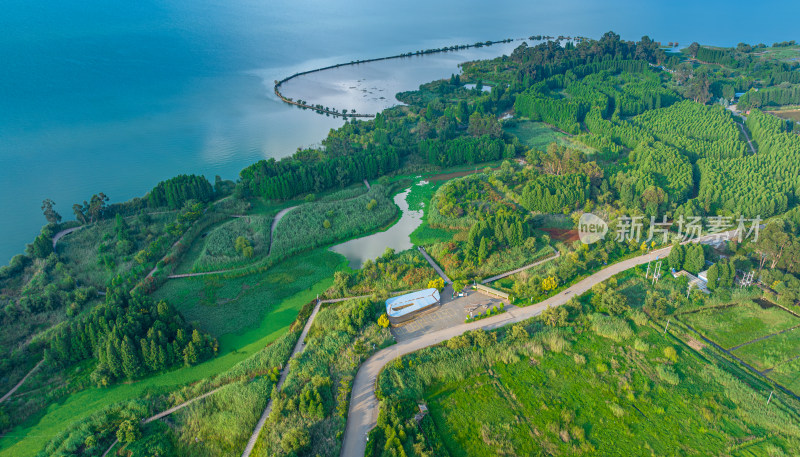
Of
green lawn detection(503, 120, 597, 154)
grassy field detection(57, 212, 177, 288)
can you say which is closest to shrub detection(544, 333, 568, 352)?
grassy field detection(57, 212, 177, 288)

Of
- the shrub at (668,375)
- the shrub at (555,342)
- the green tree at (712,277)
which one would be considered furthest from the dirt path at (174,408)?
the green tree at (712,277)

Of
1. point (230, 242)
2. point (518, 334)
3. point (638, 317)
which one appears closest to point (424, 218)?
point (230, 242)

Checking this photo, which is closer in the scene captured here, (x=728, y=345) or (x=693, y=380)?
(x=693, y=380)

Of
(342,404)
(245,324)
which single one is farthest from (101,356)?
(342,404)

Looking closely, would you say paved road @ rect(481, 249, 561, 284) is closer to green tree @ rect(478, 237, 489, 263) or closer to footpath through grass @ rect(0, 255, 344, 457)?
green tree @ rect(478, 237, 489, 263)

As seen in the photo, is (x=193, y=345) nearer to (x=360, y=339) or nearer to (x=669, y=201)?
(x=360, y=339)

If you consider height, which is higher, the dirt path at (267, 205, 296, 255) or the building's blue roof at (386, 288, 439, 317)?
the dirt path at (267, 205, 296, 255)

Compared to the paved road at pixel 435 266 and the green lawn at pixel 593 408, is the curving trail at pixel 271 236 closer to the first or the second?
the paved road at pixel 435 266
